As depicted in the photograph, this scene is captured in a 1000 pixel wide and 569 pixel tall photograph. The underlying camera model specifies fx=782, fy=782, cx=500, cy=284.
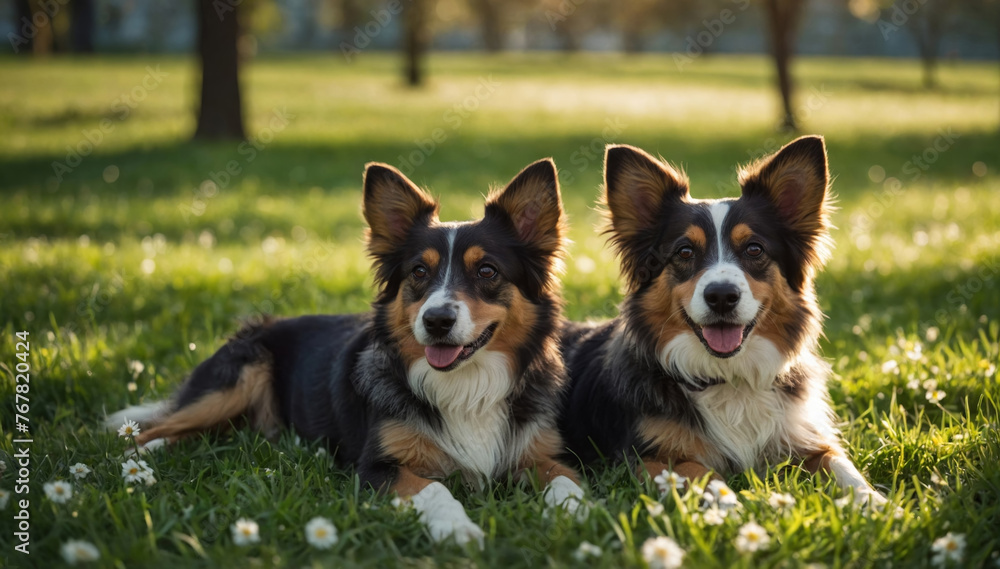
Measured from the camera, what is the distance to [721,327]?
12.9 ft

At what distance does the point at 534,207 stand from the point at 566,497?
1638 millimetres

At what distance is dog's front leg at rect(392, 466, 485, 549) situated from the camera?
335 centimetres

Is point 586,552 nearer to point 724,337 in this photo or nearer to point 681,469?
point 681,469

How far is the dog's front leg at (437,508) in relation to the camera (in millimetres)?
3346

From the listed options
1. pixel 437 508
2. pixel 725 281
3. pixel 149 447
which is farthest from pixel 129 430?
pixel 725 281

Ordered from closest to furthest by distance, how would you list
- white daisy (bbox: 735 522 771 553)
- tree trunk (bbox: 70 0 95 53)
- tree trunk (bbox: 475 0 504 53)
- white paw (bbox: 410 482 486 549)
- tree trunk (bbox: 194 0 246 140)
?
white daisy (bbox: 735 522 771 553)
white paw (bbox: 410 482 486 549)
tree trunk (bbox: 194 0 246 140)
tree trunk (bbox: 475 0 504 53)
tree trunk (bbox: 70 0 95 53)

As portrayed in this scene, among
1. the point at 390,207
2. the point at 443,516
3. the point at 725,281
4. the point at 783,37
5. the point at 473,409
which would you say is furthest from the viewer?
the point at 783,37

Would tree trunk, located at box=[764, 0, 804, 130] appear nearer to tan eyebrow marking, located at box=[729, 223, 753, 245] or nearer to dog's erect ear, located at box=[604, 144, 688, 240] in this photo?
dog's erect ear, located at box=[604, 144, 688, 240]

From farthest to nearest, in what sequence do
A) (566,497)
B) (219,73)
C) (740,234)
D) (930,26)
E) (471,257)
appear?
(930,26) → (219,73) → (471,257) → (740,234) → (566,497)

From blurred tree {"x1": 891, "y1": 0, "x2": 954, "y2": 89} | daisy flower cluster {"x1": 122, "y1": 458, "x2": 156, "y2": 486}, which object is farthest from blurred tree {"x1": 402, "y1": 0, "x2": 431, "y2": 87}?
daisy flower cluster {"x1": 122, "y1": 458, "x2": 156, "y2": 486}

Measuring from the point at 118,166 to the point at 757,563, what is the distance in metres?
16.3

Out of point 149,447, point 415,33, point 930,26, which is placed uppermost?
point 930,26

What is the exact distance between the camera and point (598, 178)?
1728 cm

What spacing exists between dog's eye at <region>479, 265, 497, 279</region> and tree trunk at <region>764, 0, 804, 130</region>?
19.2 m
